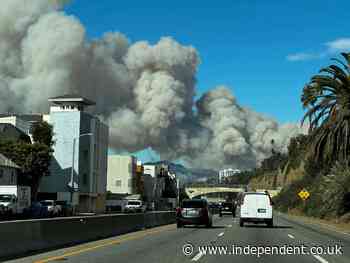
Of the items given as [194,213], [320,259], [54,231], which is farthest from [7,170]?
[320,259]

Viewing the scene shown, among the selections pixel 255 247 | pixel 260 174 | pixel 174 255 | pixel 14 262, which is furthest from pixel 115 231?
pixel 260 174

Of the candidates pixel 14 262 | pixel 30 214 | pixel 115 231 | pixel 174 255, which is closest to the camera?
pixel 14 262

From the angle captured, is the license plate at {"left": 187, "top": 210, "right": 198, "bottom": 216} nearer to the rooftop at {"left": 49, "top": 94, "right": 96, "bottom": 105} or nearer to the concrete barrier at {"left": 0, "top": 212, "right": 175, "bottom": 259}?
the concrete barrier at {"left": 0, "top": 212, "right": 175, "bottom": 259}

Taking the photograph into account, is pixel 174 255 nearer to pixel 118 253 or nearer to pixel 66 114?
pixel 118 253

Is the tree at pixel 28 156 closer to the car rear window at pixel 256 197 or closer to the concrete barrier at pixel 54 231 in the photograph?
the car rear window at pixel 256 197

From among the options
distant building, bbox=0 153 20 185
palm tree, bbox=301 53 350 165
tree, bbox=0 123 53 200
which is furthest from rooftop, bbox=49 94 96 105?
palm tree, bbox=301 53 350 165

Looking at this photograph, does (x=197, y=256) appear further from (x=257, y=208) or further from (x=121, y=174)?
(x=121, y=174)

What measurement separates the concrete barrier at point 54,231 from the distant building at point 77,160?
58.9 metres

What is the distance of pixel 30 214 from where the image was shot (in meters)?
49.9

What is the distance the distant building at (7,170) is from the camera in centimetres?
7007

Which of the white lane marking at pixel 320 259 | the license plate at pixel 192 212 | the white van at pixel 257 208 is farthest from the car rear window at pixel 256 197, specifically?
the white lane marking at pixel 320 259

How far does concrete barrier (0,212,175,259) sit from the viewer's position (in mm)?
16547

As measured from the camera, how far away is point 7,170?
234ft

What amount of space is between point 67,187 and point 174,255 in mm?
72845
